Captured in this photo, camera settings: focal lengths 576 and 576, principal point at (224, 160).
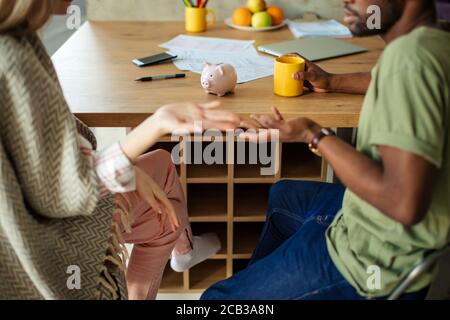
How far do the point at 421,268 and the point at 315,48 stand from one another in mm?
1014

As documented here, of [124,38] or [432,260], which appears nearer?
[432,260]

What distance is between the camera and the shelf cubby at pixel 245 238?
204cm

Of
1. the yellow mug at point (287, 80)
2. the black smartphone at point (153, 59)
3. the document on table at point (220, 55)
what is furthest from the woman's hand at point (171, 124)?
the black smartphone at point (153, 59)

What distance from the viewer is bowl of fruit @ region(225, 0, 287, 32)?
2.12 metres

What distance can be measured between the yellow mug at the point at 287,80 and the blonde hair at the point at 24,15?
2.07 feet

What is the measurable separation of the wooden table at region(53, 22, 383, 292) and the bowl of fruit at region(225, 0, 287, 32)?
0.05 meters

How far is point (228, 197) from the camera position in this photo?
1.93 metres

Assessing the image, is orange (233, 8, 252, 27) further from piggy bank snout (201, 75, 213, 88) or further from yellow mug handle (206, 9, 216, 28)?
piggy bank snout (201, 75, 213, 88)

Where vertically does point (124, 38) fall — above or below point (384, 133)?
below

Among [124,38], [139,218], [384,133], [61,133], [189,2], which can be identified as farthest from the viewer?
[189,2]
